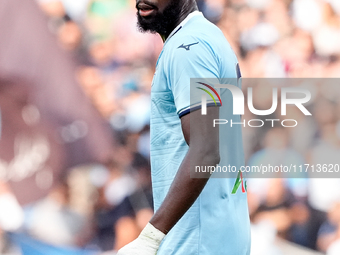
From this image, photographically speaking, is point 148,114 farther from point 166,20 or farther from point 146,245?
point 146,245

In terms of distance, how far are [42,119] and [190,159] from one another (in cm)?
250

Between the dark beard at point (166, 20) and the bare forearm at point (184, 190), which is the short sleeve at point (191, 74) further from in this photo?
the dark beard at point (166, 20)

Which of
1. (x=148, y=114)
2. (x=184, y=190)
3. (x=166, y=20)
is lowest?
(x=148, y=114)

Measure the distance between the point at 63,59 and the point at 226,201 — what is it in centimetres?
244

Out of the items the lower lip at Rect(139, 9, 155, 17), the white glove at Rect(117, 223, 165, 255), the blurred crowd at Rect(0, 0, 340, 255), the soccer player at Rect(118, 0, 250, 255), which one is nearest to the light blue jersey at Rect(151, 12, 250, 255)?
the soccer player at Rect(118, 0, 250, 255)

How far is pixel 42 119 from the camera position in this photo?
3.51 meters

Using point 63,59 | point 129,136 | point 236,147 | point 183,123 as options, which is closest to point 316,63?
point 129,136

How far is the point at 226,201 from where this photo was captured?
1416 mm

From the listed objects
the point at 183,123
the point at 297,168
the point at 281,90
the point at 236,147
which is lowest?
the point at 297,168

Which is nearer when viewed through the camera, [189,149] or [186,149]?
[189,149]

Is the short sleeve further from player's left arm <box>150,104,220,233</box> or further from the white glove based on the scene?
the white glove

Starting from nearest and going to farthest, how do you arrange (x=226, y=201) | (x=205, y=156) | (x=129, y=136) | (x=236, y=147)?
(x=205, y=156), (x=226, y=201), (x=236, y=147), (x=129, y=136)

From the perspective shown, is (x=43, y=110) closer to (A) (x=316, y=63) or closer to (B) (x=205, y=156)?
(A) (x=316, y=63)

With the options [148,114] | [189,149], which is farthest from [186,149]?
[148,114]
